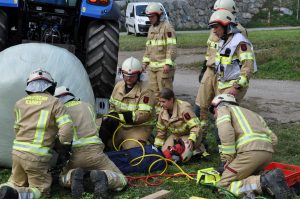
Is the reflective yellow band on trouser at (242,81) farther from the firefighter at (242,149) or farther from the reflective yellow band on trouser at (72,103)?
the reflective yellow band on trouser at (72,103)

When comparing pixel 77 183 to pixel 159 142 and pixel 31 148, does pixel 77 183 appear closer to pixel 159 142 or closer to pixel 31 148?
pixel 31 148

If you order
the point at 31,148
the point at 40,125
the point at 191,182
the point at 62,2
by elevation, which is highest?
the point at 62,2

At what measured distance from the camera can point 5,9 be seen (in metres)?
8.06

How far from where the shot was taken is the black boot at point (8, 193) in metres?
4.91

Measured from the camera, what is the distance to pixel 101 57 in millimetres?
7863

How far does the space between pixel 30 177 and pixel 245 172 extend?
2.10 meters

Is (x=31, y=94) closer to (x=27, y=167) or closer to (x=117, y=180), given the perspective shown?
(x=27, y=167)

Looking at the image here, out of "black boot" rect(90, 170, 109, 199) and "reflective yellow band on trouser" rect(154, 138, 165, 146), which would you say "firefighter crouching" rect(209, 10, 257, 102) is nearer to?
"reflective yellow band on trouser" rect(154, 138, 165, 146)

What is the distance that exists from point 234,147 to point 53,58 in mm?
2346

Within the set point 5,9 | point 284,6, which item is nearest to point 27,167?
point 5,9

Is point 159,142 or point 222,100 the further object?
point 159,142

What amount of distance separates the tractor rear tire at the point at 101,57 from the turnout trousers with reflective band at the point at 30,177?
2688 mm

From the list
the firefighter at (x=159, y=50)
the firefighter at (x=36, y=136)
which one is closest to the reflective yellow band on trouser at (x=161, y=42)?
the firefighter at (x=159, y=50)

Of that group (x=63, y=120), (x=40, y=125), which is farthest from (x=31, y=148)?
(x=63, y=120)
